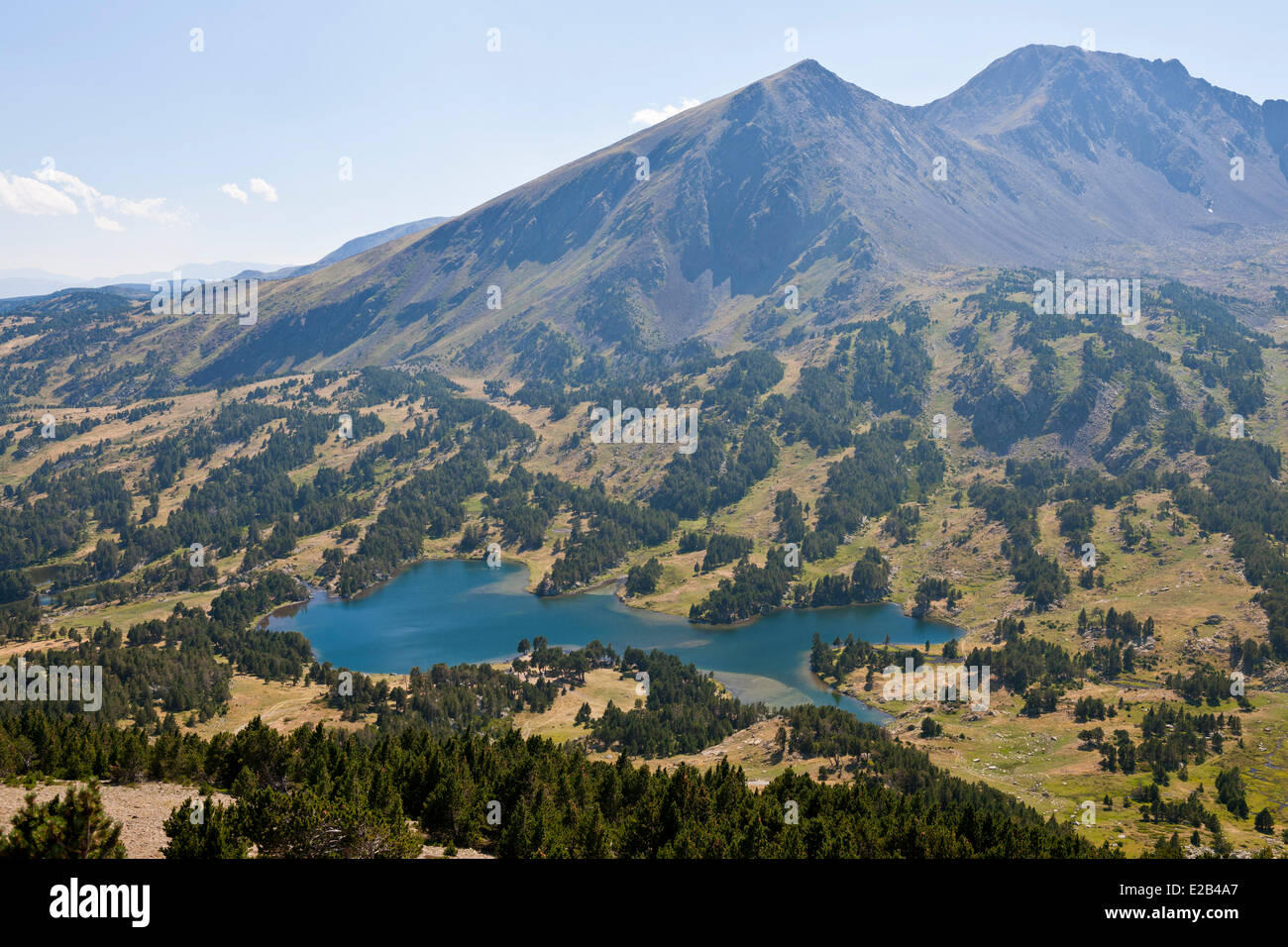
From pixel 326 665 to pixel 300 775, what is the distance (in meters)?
106

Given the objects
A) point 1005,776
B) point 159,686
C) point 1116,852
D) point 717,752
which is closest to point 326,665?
point 159,686

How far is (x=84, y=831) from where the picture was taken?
3797cm

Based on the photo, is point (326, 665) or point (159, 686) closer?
point (159, 686)

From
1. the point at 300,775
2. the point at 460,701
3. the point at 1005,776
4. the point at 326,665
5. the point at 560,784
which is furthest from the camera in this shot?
the point at 326,665

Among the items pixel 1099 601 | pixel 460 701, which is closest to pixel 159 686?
pixel 460 701

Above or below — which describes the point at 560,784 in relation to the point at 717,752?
above
